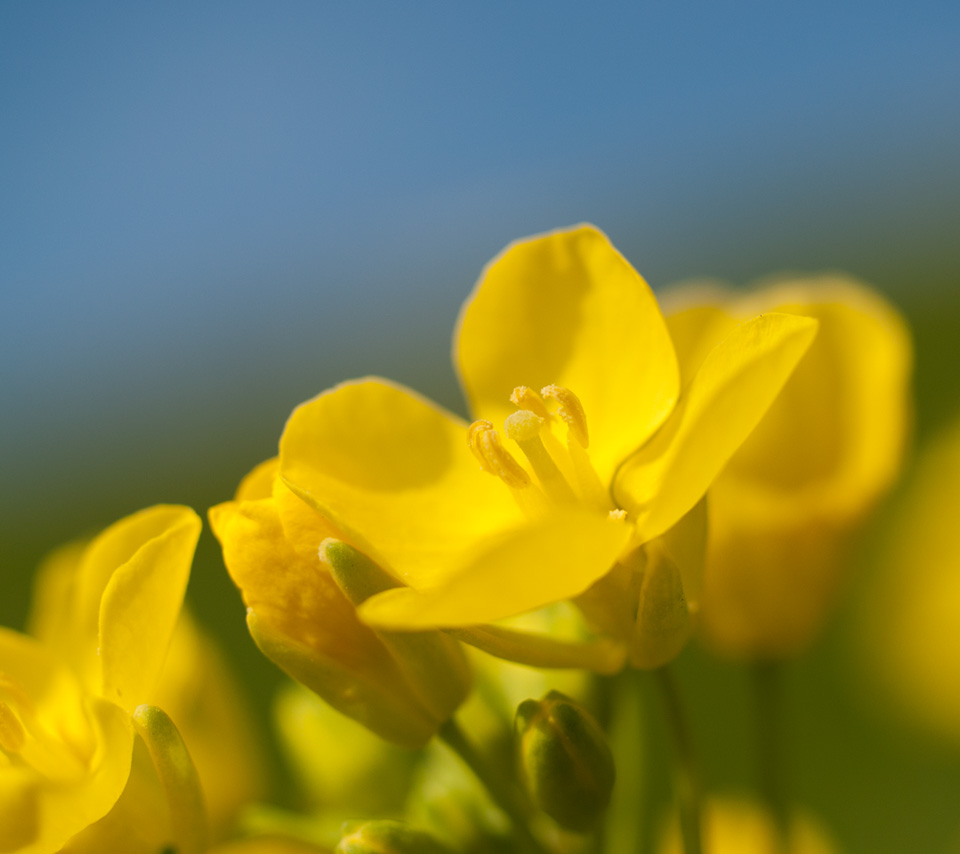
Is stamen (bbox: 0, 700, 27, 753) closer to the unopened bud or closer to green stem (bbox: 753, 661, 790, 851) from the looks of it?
the unopened bud

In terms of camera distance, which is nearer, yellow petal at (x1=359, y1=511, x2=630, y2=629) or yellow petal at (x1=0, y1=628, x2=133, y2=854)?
yellow petal at (x1=359, y1=511, x2=630, y2=629)

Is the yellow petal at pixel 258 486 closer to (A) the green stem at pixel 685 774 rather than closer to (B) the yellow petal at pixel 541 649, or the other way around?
(B) the yellow petal at pixel 541 649

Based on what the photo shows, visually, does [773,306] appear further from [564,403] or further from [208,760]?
[208,760]

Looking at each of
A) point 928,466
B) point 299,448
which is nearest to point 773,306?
point 299,448

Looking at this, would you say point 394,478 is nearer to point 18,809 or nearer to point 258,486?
point 258,486

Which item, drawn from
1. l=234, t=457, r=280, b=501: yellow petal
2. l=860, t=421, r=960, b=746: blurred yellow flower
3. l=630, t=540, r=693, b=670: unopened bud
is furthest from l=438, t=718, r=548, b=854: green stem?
l=860, t=421, r=960, b=746: blurred yellow flower

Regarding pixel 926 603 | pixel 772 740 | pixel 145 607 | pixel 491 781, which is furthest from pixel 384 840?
A: pixel 926 603
